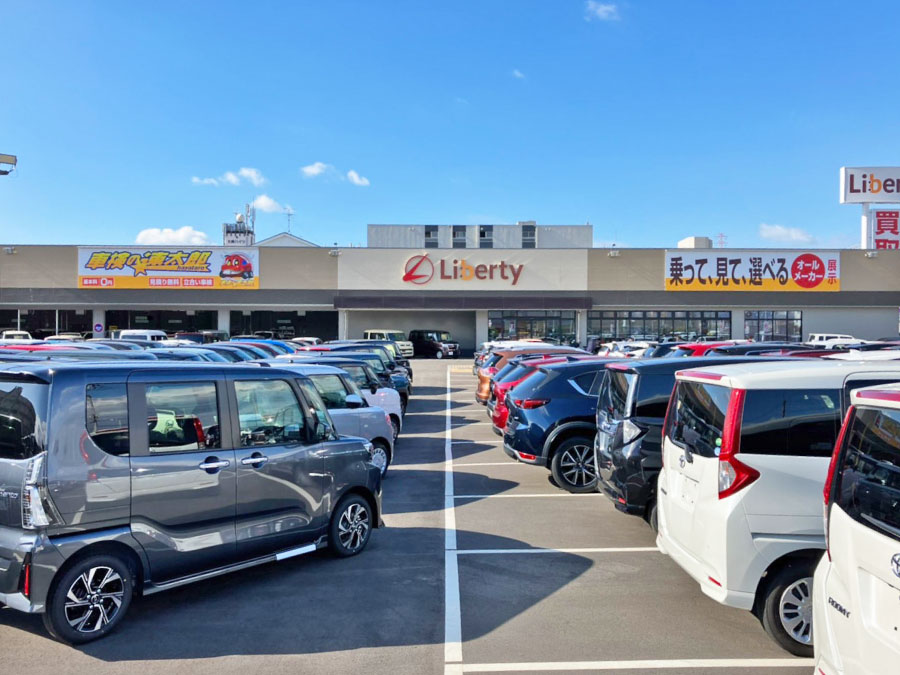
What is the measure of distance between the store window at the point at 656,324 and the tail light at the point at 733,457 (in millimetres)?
41840

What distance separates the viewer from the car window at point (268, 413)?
578 centimetres

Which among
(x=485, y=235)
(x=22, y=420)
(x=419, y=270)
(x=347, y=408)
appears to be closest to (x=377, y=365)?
(x=347, y=408)

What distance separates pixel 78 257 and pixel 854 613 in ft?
161

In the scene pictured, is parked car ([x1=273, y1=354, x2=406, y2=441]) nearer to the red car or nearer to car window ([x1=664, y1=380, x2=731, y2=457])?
car window ([x1=664, y1=380, x2=731, y2=457])

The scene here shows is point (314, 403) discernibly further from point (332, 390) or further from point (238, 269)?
point (238, 269)

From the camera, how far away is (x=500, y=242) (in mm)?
82812

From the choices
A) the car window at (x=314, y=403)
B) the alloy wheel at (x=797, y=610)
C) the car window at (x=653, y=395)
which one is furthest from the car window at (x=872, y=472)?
the car window at (x=314, y=403)

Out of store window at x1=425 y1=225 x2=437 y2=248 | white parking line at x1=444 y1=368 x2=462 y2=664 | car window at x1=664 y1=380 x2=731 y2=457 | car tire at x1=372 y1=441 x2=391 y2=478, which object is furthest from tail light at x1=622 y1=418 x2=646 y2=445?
store window at x1=425 y1=225 x2=437 y2=248

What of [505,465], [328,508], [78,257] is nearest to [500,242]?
[78,257]

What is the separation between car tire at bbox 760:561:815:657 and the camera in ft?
14.9

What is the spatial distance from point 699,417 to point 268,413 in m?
3.53

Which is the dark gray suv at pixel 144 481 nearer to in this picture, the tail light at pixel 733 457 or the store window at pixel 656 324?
the tail light at pixel 733 457

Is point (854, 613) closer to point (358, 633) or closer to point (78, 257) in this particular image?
point (358, 633)

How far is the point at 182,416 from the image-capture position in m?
5.32
